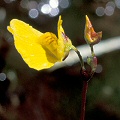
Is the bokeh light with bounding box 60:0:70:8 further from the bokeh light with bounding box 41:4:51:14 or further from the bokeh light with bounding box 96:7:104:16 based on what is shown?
the bokeh light with bounding box 96:7:104:16

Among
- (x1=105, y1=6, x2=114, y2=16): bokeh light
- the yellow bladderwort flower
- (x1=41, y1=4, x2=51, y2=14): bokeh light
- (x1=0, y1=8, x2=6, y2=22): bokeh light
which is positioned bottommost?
(x1=105, y1=6, x2=114, y2=16): bokeh light

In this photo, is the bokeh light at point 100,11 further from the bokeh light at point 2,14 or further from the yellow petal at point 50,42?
the yellow petal at point 50,42

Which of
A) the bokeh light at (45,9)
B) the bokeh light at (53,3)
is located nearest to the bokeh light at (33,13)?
the bokeh light at (45,9)

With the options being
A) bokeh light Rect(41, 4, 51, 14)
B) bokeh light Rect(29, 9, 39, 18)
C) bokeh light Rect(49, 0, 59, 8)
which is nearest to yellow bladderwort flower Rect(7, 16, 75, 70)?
bokeh light Rect(29, 9, 39, 18)

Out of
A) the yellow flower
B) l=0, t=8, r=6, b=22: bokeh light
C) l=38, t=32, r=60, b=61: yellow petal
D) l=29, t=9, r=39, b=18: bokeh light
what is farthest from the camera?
l=29, t=9, r=39, b=18: bokeh light

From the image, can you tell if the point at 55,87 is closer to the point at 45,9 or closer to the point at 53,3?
the point at 45,9

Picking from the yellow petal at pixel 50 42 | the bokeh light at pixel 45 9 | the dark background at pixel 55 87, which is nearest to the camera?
the yellow petal at pixel 50 42

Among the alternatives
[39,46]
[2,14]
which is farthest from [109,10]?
[39,46]
